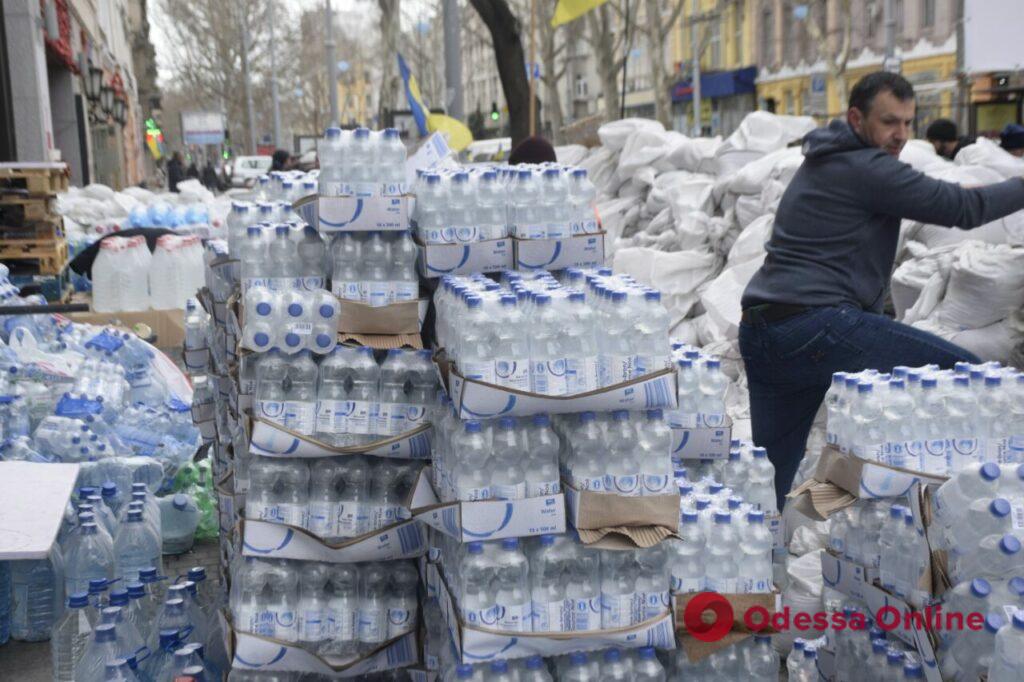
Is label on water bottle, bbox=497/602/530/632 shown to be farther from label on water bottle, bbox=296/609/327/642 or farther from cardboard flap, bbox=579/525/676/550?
label on water bottle, bbox=296/609/327/642

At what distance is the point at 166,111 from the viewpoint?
100500 millimetres

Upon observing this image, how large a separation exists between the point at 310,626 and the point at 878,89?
3071 mm

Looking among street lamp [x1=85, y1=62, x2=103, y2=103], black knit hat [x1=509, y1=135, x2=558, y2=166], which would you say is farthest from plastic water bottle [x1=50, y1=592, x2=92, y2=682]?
street lamp [x1=85, y1=62, x2=103, y2=103]

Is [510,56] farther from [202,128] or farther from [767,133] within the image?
[202,128]

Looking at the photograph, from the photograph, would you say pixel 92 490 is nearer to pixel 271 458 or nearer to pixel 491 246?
pixel 271 458

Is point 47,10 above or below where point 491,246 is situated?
above

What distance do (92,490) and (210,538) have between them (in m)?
1.40

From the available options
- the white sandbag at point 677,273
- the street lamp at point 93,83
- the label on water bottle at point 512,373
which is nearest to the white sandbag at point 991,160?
the white sandbag at point 677,273

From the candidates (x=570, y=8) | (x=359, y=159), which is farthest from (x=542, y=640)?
(x=570, y=8)

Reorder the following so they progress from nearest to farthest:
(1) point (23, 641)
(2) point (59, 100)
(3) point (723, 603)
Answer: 1. (3) point (723, 603)
2. (1) point (23, 641)
3. (2) point (59, 100)

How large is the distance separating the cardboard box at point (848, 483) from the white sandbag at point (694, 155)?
344 inches

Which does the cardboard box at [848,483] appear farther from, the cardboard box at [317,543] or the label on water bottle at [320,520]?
the label on water bottle at [320,520]

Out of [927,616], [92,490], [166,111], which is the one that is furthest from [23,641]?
[166,111]

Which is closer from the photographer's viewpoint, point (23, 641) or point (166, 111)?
point (23, 641)
